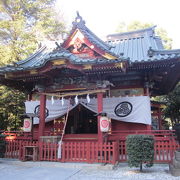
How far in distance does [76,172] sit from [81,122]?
492 cm

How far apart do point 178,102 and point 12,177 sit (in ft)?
43.8

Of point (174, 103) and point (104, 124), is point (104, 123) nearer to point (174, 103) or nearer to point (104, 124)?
point (104, 124)

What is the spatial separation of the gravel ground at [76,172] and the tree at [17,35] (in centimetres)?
725

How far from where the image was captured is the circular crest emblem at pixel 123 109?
9334mm

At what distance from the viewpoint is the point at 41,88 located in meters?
Answer: 9.26

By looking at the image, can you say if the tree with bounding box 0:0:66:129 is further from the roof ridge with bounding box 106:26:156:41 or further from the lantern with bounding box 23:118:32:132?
the lantern with bounding box 23:118:32:132

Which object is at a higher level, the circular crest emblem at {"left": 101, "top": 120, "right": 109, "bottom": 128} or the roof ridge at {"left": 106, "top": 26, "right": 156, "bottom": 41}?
the roof ridge at {"left": 106, "top": 26, "right": 156, "bottom": 41}

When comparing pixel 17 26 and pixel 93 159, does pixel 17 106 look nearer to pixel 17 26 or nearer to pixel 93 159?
pixel 17 26

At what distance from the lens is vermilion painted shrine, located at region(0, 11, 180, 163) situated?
797cm

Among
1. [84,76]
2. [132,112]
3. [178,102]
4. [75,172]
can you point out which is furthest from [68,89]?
[178,102]

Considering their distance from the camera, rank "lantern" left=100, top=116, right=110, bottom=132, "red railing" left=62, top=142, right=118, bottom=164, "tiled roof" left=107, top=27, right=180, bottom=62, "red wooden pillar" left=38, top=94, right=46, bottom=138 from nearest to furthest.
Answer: "red railing" left=62, top=142, right=118, bottom=164
"lantern" left=100, top=116, right=110, bottom=132
"red wooden pillar" left=38, top=94, right=46, bottom=138
"tiled roof" left=107, top=27, right=180, bottom=62

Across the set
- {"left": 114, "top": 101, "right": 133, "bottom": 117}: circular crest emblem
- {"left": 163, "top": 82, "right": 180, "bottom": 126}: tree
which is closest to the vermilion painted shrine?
{"left": 114, "top": 101, "right": 133, "bottom": 117}: circular crest emblem

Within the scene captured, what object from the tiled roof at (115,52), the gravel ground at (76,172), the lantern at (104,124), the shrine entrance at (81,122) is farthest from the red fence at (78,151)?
the tiled roof at (115,52)

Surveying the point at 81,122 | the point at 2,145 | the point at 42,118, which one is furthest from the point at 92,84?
the point at 2,145
